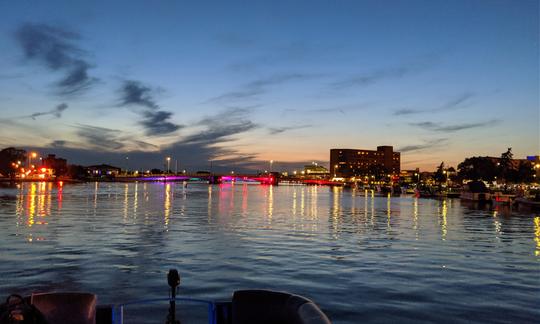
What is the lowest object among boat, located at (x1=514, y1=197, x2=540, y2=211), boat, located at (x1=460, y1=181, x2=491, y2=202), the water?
the water

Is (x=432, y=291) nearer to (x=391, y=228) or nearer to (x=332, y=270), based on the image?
(x=332, y=270)

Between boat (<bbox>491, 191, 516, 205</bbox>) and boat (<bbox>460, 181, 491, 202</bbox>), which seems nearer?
boat (<bbox>491, 191, 516, 205</bbox>)

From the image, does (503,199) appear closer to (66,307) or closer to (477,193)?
(477,193)

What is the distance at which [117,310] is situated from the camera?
8188 mm

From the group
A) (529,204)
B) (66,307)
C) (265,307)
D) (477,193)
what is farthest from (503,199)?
(66,307)

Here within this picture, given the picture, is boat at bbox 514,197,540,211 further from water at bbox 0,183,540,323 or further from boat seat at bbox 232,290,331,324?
boat seat at bbox 232,290,331,324

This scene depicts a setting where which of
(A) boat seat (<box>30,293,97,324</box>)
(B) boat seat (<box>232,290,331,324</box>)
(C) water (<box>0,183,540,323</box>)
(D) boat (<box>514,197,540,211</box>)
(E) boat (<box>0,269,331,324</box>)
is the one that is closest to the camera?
(E) boat (<box>0,269,331,324</box>)

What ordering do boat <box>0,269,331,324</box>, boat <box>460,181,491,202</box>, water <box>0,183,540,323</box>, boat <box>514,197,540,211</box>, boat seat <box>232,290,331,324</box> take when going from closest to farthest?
1. boat <box>0,269,331,324</box>
2. boat seat <box>232,290,331,324</box>
3. water <box>0,183,540,323</box>
4. boat <box>514,197,540,211</box>
5. boat <box>460,181,491,202</box>

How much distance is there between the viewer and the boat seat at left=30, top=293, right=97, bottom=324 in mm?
7410

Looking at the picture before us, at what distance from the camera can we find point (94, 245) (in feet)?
99.4

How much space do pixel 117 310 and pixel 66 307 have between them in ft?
2.99

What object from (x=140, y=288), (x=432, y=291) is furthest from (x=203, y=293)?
(x=432, y=291)

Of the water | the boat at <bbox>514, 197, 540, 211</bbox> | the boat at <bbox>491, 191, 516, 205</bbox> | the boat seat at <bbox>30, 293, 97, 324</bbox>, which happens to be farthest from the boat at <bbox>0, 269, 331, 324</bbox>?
the boat at <bbox>491, 191, 516, 205</bbox>

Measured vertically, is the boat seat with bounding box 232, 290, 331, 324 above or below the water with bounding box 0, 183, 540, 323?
above
